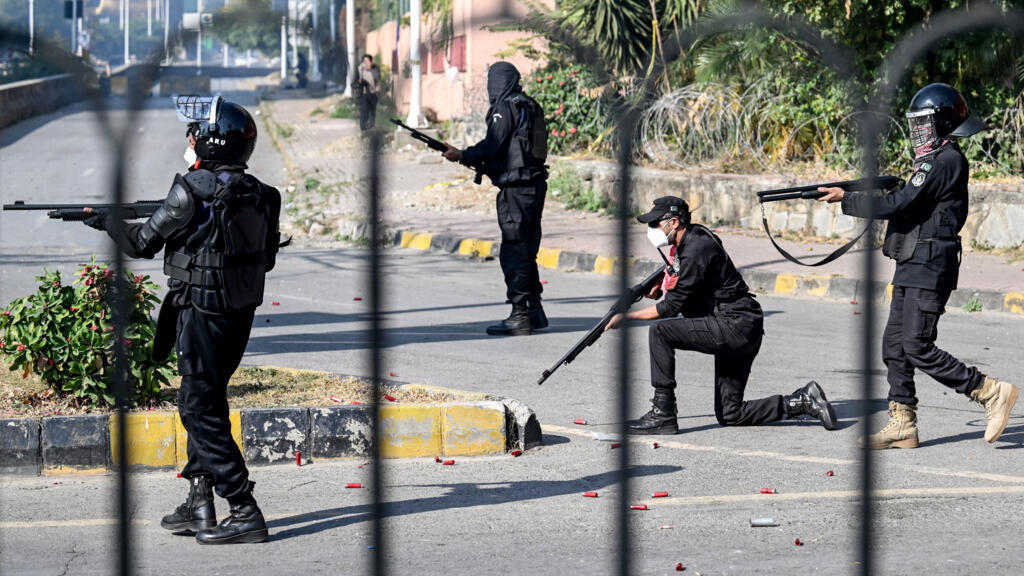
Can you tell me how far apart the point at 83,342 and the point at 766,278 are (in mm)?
6480

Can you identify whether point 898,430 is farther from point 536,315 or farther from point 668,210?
point 536,315

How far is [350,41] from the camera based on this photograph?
2.18m

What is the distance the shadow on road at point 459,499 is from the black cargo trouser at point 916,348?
43.8 inches

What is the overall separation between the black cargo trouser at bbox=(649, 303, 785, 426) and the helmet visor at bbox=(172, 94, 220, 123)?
8.40 feet

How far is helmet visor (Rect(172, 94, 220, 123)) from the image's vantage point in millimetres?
4234

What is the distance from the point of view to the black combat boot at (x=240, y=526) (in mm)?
4445

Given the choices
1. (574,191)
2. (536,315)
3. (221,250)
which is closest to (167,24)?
(221,250)

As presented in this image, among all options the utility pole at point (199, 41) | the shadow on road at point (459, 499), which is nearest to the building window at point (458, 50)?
the utility pole at point (199, 41)

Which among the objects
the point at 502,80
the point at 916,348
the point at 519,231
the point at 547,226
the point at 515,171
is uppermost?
the point at 502,80

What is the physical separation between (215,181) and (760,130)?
10053 millimetres

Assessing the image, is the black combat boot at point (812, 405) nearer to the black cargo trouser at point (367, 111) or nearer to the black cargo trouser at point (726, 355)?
the black cargo trouser at point (726, 355)

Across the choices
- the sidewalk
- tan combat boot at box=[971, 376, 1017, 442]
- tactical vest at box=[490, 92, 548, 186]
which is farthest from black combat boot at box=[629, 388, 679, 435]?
tactical vest at box=[490, 92, 548, 186]

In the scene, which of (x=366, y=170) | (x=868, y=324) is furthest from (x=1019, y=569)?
(x=366, y=170)

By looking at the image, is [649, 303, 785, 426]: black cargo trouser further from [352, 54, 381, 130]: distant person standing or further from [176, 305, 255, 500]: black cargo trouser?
[352, 54, 381, 130]: distant person standing
